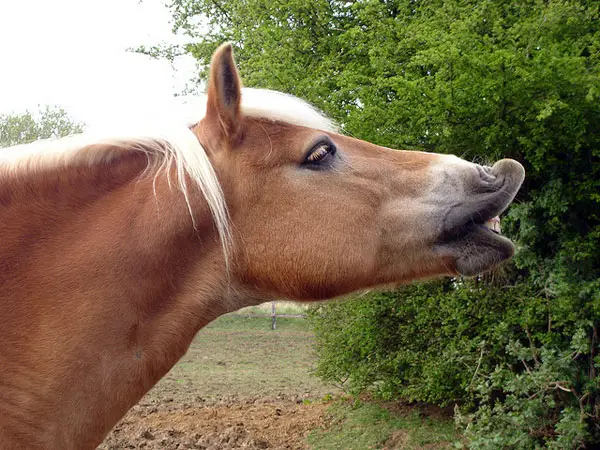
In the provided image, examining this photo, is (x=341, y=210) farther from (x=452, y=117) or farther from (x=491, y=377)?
(x=491, y=377)

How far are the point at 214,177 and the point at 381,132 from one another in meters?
3.94

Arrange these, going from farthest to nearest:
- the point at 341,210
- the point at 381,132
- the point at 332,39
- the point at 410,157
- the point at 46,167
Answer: the point at 332,39
the point at 381,132
the point at 410,157
the point at 341,210
the point at 46,167

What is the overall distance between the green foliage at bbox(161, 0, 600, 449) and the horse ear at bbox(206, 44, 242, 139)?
326 centimetres

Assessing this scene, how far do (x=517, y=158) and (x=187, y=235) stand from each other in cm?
453

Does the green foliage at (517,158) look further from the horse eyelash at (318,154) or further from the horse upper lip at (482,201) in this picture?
the horse eyelash at (318,154)

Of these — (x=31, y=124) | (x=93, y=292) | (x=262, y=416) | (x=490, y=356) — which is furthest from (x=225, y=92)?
(x=31, y=124)

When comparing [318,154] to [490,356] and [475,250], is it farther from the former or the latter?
[490,356]

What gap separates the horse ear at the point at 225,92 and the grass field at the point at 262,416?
5.79 m

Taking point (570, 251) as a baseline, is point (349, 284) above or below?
above

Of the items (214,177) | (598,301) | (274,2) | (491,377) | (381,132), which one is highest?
(274,2)

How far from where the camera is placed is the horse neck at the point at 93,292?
196 cm

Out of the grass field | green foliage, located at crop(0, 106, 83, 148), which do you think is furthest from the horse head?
green foliage, located at crop(0, 106, 83, 148)

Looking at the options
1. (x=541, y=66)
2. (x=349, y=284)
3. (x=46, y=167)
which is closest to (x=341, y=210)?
(x=349, y=284)

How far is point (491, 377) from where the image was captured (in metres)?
5.64
